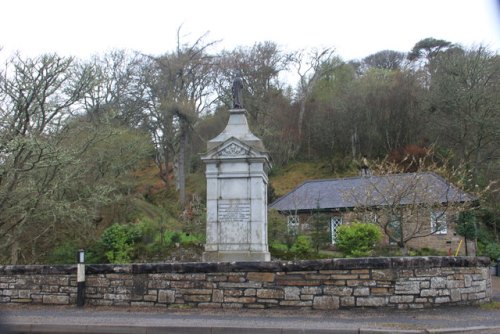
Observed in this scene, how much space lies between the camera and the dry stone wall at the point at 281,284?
9.77 m

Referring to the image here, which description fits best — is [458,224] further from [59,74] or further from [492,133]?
[59,74]

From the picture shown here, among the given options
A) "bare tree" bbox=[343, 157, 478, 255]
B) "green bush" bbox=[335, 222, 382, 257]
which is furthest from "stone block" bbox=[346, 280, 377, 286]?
"green bush" bbox=[335, 222, 382, 257]

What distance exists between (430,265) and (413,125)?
33.3m

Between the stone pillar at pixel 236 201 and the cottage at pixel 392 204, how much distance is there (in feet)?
21.6

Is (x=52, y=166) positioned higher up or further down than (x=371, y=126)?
further down

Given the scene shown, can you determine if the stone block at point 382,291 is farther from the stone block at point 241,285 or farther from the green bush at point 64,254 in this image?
the green bush at point 64,254

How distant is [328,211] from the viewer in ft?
102

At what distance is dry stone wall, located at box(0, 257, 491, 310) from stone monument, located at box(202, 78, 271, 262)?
10.8 ft

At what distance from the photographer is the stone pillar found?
1384 cm

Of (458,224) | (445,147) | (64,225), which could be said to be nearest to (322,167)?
(445,147)

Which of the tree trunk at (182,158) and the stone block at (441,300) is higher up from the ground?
the tree trunk at (182,158)

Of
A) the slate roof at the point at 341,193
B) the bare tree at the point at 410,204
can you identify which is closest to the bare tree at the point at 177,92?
the slate roof at the point at 341,193

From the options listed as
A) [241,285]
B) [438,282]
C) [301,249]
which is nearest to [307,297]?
[241,285]

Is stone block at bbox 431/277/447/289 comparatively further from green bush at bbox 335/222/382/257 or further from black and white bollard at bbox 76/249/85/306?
green bush at bbox 335/222/382/257
